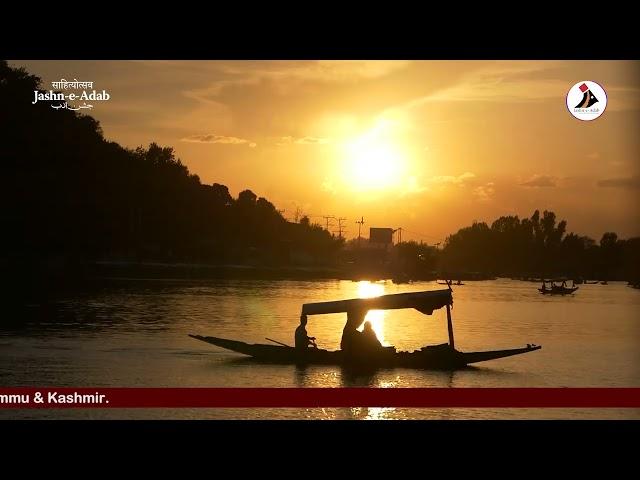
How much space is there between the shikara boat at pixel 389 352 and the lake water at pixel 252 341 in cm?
37

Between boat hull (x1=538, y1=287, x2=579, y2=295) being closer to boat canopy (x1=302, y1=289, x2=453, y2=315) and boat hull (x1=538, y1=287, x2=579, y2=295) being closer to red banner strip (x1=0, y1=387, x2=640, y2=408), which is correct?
red banner strip (x1=0, y1=387, x2=640, y2=408)

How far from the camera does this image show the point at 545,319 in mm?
43406

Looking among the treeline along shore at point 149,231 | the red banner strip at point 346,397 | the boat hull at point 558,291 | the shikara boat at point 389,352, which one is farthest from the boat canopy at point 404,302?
the boat hull at point 558,291

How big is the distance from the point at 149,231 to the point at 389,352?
37.5m

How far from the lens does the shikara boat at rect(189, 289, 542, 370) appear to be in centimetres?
1582

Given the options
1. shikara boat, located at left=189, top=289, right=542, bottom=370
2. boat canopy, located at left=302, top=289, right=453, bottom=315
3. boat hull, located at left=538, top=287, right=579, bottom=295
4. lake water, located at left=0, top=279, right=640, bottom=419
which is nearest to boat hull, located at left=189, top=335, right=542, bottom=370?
shikara boat, located at left=189, top=289, right=542, bottom=370

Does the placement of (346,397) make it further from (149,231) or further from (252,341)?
(149,231)

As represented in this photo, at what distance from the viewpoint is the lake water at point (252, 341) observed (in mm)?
16141

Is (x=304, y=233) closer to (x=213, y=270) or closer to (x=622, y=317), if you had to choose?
(x=213, y=270)

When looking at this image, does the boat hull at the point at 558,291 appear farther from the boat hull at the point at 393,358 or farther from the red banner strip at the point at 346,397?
the red banner strip at the point at 346,397

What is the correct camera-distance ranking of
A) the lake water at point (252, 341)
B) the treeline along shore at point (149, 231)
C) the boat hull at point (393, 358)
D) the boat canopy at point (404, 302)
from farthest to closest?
the treeline along shore at point (149, 231)
the boat hull at point (393, 358)
the lake water at point (252, 341)
the boat canopy at point (404, 302)
